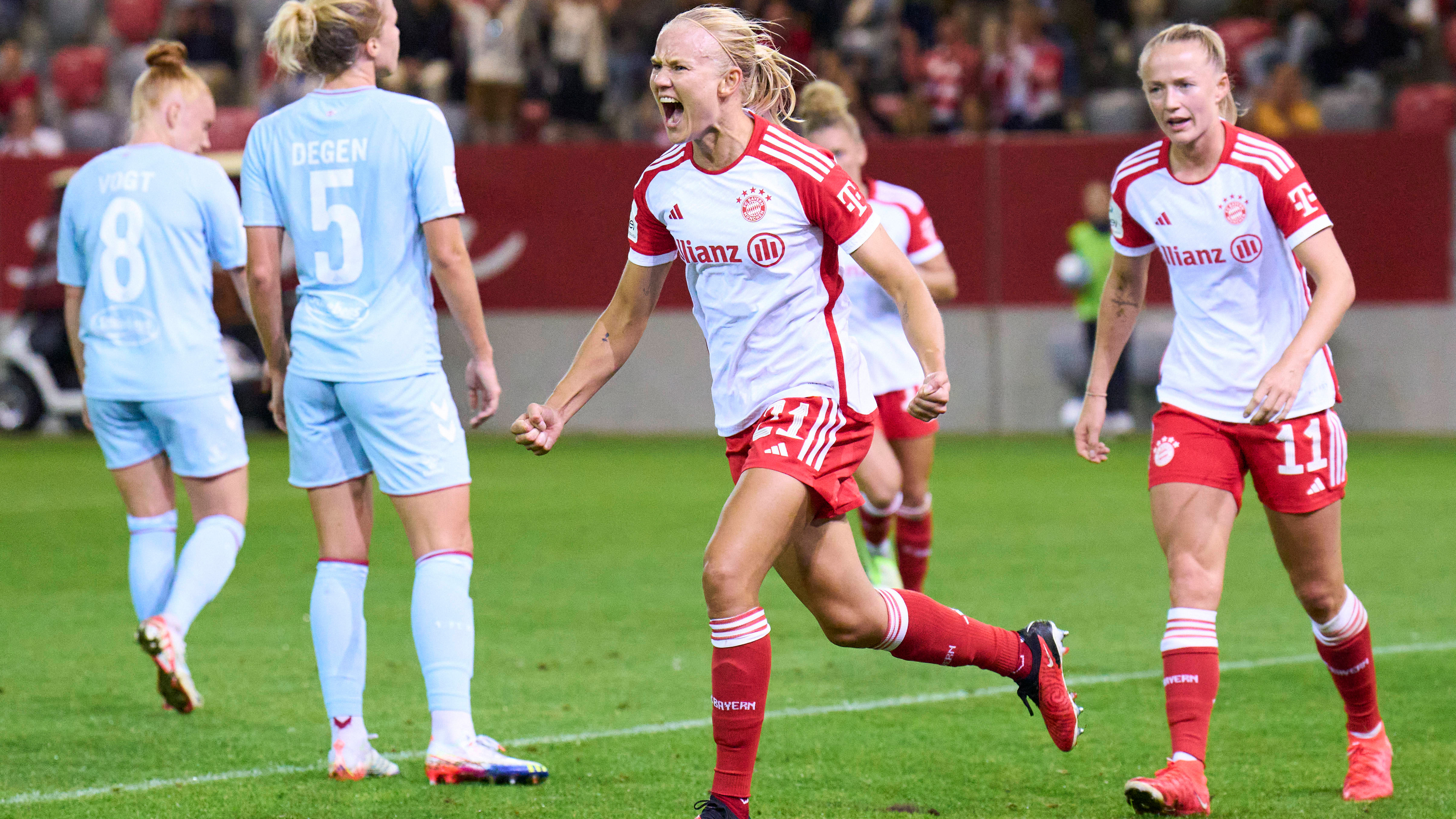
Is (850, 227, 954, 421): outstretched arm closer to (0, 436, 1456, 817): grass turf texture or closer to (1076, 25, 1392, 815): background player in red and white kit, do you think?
(1076, 25, 1392, 815): background player in red and white kit

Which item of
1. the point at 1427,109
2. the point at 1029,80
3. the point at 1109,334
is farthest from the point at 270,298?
the point at 1427,109

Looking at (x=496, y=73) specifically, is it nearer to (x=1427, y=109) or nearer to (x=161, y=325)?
(x=1427, y=109)

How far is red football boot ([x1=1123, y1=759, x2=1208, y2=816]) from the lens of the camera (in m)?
4.61

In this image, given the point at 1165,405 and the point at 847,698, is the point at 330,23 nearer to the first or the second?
the point at 1165,405

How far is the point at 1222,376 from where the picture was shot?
4.94 meters

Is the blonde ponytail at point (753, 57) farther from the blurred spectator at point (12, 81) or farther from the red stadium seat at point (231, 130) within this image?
the blurred spectator at point (12, 81)

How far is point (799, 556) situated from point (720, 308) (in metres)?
0.65

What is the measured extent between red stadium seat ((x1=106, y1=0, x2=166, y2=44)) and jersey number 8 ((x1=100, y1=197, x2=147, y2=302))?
18612mm

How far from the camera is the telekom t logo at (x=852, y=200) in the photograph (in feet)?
14.8

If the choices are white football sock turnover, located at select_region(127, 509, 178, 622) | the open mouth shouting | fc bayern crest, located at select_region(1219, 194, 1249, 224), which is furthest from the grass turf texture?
the open mouth shouting

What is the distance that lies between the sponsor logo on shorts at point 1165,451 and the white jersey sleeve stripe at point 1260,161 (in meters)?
0.74

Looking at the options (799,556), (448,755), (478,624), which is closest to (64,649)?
(478,624)

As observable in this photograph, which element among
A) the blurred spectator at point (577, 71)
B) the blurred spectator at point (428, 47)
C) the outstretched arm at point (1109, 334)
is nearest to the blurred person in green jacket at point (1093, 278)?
the blurred spectator at point (577, 71)

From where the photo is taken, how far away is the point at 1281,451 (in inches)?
192
